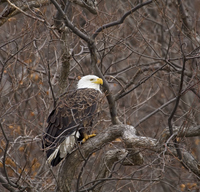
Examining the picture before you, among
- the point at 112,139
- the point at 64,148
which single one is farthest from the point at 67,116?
the point at 112,139

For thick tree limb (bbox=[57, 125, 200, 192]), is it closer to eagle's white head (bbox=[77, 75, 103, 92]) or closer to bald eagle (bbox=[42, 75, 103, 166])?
bald eagle (bbox=[42, 75, 103, 166])

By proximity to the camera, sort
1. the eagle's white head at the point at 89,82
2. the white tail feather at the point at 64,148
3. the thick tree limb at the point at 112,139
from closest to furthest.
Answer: the thick tree limb at the point at 112,139, the white tail feather at the point at 64,148, the eagle's white head at the point at 89,82

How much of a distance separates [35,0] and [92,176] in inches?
108

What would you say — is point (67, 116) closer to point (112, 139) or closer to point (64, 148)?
point (64, 148)

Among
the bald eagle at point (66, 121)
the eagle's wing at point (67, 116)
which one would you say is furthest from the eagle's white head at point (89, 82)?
the eagle's wing at point (67, 116)

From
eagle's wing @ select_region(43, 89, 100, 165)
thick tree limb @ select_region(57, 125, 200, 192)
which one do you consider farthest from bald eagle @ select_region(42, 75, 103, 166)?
thick tree limb @ select_region(57, 125, 200, 192)

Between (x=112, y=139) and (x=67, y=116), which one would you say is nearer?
(x=112, y=139)

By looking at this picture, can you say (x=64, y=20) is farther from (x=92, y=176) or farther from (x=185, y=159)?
(x=92, y=176)

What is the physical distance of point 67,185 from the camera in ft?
16.2

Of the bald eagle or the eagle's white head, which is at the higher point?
the eagle's white head

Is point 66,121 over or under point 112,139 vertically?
over

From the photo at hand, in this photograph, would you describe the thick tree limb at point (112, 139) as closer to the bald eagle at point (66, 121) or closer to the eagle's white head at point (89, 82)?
the bald eagle at point (66, 121)

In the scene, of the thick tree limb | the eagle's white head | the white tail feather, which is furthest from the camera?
the eagle's white head

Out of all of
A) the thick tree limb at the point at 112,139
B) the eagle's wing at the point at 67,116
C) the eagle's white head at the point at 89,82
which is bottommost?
the thick tree limb at the point at 112,139
